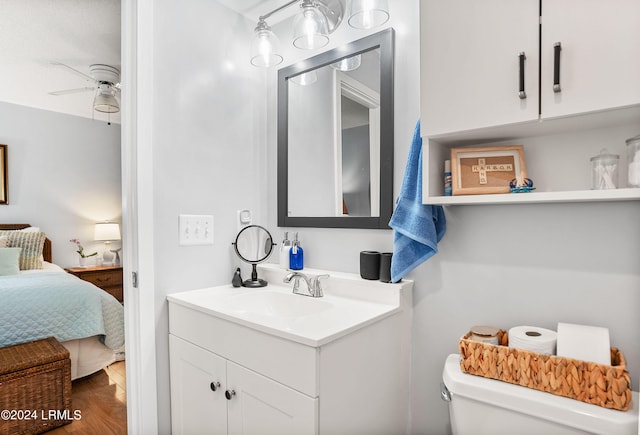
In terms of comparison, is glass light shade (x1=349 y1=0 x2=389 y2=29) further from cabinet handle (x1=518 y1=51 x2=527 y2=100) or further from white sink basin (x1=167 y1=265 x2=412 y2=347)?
white sink basin (x1=167 y1=265 x2=412 y2=347)

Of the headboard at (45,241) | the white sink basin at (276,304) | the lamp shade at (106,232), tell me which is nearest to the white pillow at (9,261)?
the headboard at (45,241)

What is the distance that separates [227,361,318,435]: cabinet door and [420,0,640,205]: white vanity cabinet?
28.5 inches

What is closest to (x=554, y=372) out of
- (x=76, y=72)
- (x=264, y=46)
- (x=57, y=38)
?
(x=264, y=46)

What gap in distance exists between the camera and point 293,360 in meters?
1.00

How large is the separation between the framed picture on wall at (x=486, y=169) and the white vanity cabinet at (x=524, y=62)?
128 millimetres

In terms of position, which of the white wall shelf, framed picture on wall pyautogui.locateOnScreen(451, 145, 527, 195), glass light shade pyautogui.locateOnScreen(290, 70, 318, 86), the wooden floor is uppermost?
glass light shade pyautogui.locateOnScreen(290, 70, 318, 86)

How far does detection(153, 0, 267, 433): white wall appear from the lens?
1467mm

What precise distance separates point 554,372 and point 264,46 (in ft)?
5.37

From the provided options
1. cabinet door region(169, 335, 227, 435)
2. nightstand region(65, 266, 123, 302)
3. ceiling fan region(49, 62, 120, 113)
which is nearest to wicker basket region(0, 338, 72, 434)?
cabinet door region(169, 335, 227, 435)

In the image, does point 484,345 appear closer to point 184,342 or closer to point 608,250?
point 608,250

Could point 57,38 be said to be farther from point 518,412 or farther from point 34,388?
point 518,412

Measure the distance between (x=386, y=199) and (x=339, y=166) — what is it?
295mm

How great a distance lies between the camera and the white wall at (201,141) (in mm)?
1467

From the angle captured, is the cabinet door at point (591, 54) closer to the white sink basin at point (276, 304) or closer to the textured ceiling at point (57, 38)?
the white sink basin at point (276, 304)
